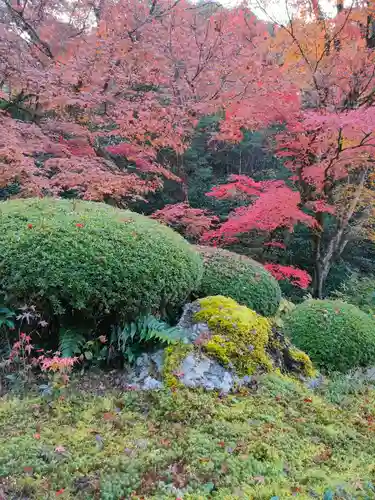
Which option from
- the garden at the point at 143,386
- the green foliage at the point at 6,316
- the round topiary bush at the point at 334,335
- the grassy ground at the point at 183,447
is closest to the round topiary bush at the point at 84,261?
the garden at the point at 143,386

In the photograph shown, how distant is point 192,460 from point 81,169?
5.88 metres

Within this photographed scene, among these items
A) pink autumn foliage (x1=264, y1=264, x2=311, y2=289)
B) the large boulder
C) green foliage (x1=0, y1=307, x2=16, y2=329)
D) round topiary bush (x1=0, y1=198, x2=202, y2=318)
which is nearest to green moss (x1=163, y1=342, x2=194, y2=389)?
the large boulder

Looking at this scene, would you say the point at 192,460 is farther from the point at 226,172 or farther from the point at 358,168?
the point at 226,172

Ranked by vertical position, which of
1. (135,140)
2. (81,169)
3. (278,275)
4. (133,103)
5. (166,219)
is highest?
(133,103)

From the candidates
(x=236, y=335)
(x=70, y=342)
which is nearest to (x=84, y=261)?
(x=70, y=342)

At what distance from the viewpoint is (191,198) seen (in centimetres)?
1295

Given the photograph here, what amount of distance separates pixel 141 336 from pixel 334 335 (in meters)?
3.23

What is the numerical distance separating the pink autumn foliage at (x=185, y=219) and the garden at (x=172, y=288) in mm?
69

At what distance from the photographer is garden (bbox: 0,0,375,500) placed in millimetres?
2652

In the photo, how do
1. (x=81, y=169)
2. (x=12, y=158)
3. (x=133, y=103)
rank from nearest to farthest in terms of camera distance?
1. (x=12, y=158)
2. (x=81, y=169)
3. (x=133, y=103)

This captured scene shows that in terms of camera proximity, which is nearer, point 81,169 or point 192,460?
point 192,460

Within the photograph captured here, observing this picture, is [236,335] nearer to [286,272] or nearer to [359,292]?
[286,272]

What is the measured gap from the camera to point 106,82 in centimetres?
836

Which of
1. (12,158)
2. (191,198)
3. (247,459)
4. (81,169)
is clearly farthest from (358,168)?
(247,459)
